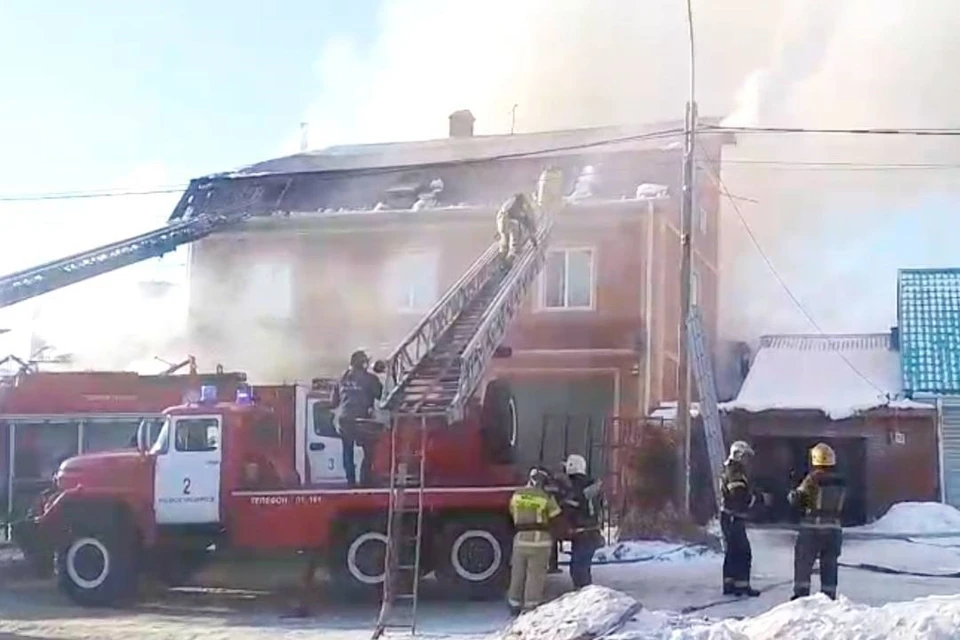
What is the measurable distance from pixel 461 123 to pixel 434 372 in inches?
62.3

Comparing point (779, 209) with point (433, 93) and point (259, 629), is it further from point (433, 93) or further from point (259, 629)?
point (259, 629)

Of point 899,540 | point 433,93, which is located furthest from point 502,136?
point 899,540

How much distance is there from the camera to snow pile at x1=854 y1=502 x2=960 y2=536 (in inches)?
326

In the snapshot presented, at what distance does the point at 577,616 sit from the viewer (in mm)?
8133

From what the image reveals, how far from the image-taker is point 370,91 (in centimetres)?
937

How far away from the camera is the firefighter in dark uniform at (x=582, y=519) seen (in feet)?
28.2

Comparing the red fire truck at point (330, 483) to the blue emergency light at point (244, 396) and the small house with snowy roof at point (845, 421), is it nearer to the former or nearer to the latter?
the blue emergency light at point (244, 396)

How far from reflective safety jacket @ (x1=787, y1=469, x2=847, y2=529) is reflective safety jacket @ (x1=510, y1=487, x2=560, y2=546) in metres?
1.39

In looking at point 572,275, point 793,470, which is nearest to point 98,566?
point 572,275

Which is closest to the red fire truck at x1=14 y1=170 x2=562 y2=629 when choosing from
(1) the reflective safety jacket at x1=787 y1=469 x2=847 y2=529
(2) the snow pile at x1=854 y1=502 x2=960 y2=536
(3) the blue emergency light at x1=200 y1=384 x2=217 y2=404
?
(3) the blue emergency light at x1=200 y1=384 x2=217 y2=404

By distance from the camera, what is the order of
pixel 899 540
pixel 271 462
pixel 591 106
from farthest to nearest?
pixel 271 462, pixel 591 106, pixel 899 540

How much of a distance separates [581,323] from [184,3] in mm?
3512

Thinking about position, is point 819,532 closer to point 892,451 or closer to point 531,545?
point 892,451

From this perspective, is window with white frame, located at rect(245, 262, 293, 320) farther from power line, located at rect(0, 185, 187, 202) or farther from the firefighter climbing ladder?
the firefighter climbing ladder
